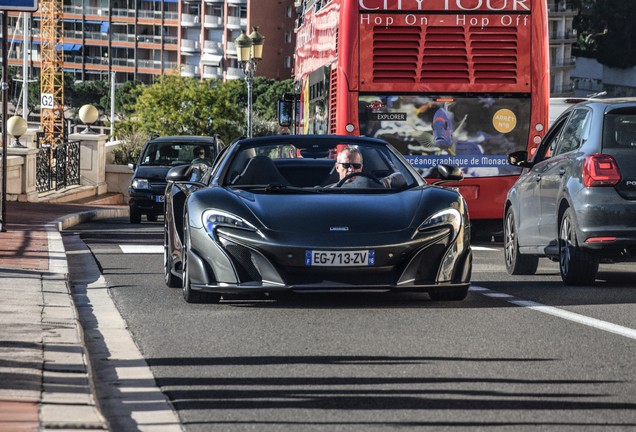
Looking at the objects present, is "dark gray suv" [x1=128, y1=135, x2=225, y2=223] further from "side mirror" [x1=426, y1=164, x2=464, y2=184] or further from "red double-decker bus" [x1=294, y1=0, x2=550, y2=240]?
"side mirror" [x1=426, y1=164, x2=464, y2=184]

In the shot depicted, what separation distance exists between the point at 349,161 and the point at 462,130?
30.8ft

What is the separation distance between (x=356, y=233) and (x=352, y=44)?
34.1 ft

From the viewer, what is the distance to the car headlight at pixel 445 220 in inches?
435

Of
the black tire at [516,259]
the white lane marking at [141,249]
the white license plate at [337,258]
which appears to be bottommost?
the white lane marking at [141,249]

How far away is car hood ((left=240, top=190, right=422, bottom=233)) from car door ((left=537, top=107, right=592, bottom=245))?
8.56 feet

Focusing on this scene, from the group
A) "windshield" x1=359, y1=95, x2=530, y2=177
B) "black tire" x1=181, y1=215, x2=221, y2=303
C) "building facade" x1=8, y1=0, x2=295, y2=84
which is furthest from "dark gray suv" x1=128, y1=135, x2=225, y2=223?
"building facade" x1=8, y1=0, x2=295, y2=84

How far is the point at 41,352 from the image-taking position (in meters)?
8.28

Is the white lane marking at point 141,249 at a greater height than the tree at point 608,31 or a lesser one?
lesser

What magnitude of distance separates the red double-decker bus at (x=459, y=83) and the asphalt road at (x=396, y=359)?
27.4 ft

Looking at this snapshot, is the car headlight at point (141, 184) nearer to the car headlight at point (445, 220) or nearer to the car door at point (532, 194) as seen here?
the car door at point (532, 194)

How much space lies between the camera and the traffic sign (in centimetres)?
1962

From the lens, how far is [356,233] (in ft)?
35.6

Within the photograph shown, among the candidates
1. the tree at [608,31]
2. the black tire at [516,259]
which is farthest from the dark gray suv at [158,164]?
the tree at [608,31]

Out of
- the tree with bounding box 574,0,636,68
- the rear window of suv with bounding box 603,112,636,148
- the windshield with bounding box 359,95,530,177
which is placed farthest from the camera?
the tree with bounding box 574,0,636,68
